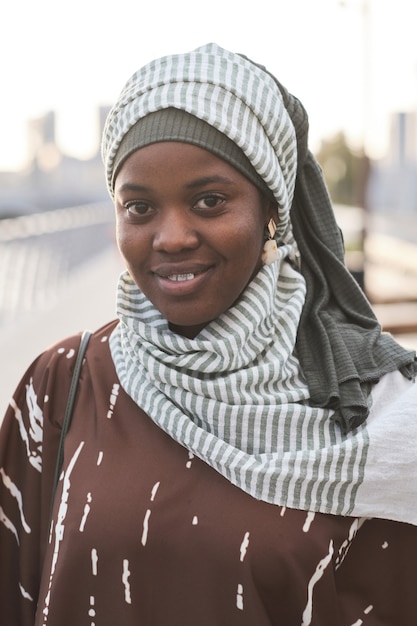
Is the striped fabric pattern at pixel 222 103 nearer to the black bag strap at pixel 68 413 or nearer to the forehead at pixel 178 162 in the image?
the forehead at pixel 178 162

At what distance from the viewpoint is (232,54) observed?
191cm

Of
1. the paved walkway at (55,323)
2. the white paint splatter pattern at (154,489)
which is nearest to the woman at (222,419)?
the white paint splatter pattern at (154,489)

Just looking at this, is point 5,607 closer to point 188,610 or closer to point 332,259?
point 188,610

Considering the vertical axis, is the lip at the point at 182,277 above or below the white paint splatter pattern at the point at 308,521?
above

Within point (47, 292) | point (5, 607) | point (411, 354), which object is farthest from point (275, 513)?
point (47, 292)

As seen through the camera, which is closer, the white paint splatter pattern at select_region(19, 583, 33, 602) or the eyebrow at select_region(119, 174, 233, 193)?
the eyebrow at select_region(119, 174, 233, 193)

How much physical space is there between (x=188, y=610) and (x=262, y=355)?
1.94 ft

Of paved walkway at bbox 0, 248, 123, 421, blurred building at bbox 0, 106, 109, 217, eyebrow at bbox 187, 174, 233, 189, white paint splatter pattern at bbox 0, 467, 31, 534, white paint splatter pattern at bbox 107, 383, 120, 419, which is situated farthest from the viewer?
blurred building at bbox 0, 106, 109, 217

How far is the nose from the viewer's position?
68.8 inches

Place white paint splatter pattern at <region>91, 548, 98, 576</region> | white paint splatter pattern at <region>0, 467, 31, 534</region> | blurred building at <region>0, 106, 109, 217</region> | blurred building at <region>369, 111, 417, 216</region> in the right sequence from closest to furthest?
white paint splatter pattern at <region>91, 548, 98, 576</region>, white paint splatter pattern at <region>0, 467, 31, 534</region>, blurred building at <region>0, 106, 109, 217</region>, blurred building at <region>369, 111, 417, 216</region>

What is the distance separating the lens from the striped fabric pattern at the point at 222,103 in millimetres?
1777

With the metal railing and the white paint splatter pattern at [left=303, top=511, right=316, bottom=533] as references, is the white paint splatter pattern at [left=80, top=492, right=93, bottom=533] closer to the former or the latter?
the white paint splatter pattern at [left=303, top=511, right=316, bottom=533]

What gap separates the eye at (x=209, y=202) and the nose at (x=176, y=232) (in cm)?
3

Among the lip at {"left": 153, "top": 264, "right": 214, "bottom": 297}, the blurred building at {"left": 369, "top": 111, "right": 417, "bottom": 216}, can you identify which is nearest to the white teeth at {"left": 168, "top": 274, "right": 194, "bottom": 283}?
the lip at {"left": 153, "top": 264, "right": 214, "bottom": 297}
